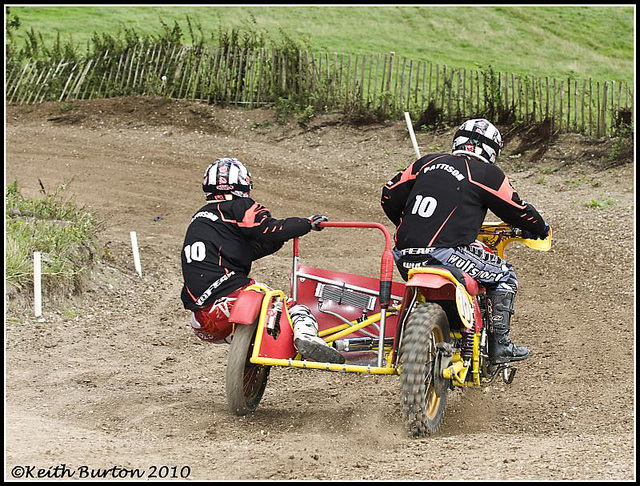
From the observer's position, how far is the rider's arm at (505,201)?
6.31 metres

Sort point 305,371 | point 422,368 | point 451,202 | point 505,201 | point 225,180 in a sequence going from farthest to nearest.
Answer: point 305,371, point 225,180, point 505,201, point 451,202, point 422,368

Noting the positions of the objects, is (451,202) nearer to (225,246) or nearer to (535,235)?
(535,235)

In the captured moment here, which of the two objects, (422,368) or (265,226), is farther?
(265,226)

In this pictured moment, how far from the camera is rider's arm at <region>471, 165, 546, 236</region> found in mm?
6312

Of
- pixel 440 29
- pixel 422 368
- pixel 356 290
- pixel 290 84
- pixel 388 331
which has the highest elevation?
pixel 422 368

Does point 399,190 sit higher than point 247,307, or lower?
higher

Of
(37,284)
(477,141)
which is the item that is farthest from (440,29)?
(477,141)

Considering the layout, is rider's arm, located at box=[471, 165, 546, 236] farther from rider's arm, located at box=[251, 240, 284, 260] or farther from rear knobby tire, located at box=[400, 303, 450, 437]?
rider's arm, located at box=[251, 240, 284, 260]

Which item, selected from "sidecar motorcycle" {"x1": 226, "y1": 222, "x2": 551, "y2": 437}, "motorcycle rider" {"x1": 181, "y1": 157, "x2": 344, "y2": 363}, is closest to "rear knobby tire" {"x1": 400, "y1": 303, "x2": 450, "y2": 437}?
"sidecar motorcycle" {"x1": 226, "y1": 222, "x2": 551, "y2": 437}

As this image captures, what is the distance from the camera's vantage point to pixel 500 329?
258 inches

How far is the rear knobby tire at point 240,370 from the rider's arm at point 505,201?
73.3 inches

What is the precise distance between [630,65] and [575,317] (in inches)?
927

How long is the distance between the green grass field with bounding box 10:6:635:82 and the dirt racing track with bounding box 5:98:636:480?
1290cm

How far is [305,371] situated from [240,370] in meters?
2.08
